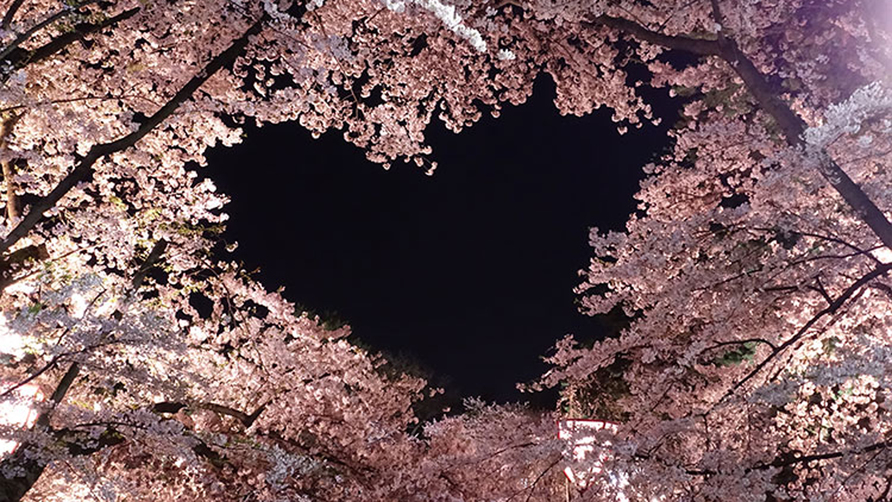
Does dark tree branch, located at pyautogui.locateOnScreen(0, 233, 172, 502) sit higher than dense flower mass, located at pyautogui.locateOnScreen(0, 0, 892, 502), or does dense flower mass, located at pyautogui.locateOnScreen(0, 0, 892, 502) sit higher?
dense flower mass, located at pyautogui.locateOnScreen(0, 0, 892, 502)

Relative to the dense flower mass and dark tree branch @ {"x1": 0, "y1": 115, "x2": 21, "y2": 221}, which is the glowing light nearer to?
the dense flower mass

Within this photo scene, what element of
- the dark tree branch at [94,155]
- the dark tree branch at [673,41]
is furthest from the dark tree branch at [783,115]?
the dark tree branch at [94,155]

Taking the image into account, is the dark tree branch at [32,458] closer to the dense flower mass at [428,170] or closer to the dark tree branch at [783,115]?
the dense flower mass at [428,170]

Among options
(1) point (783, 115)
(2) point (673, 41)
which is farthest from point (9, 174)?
(1) point (783, 115)

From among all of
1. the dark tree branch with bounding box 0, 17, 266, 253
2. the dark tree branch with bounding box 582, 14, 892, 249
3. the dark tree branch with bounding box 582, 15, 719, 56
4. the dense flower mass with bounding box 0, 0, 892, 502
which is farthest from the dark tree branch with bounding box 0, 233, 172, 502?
the dark tree branch with bounding box 582, 14, 892, 249

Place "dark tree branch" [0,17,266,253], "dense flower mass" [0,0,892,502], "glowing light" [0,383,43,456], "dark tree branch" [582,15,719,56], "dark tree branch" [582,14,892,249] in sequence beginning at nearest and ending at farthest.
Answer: "dark tree branch" [0,17,266,253] → "dark tree branch" [582,14,892,249] → "glowing light" [0,383,43,456] → "dense flower mass" [0,0,892,502] → "dark tree branch" [582,15,719,56]

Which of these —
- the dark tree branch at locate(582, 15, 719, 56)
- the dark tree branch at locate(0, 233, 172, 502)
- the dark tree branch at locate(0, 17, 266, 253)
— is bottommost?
the dark tree branch at locate(0, 233, 172, 502)

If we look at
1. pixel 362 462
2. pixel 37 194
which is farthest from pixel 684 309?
pixel 37 194

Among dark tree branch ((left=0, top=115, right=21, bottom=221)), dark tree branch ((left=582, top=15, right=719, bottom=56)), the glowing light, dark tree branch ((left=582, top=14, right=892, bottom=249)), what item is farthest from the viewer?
dark tree branch ((left=0, top=115, right=21, bottom=221))
